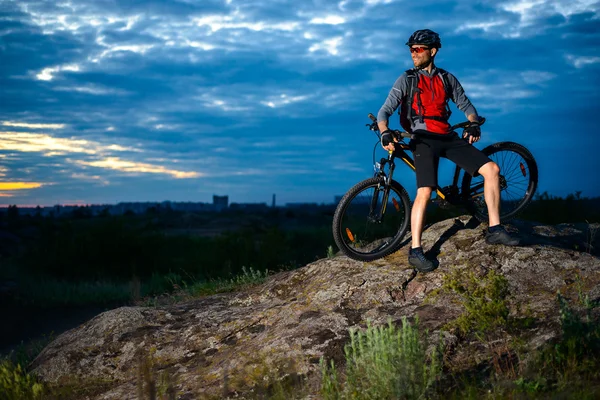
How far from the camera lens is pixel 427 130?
639cm

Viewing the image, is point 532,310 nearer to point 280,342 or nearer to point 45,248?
point 280,342

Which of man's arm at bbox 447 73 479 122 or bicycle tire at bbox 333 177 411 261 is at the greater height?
man's arm at bbox 447 73 479 122

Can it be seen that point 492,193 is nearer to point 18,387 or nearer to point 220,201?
point 18,387

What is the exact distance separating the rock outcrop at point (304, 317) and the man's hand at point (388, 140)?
1.20 m

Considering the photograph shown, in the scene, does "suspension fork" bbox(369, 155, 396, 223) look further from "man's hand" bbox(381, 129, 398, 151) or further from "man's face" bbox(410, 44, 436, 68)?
"man's face" bbox(410, 44, 436, 68)

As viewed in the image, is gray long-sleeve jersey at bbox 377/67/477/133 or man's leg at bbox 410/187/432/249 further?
gray long-sleeve jersey at bbox 377/67/477/133

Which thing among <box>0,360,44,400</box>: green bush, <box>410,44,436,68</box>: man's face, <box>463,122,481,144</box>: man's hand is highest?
<box>410,44,436,68</box>: man's face

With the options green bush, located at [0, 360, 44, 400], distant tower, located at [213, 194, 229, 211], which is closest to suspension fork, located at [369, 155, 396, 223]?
green bush, located at [0, 360, 44, 400]

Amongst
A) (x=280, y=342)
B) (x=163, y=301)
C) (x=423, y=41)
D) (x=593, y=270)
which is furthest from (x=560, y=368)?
(x=163, y=301)

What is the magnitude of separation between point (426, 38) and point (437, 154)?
1257 mm

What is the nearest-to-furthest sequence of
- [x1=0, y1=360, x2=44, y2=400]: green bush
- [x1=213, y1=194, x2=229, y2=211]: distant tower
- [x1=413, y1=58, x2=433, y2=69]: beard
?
1. [x1=0, y1=360, x2=44, y2=400]: green bush
2. [x1=413, y1=58, x2=433, y2=69]: beard
3. [x1=213, y1=194, x2=229, y2=211]: distant tower

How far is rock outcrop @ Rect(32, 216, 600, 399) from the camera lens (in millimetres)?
5051

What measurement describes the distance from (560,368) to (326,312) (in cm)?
212

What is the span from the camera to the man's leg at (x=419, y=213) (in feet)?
20.5
